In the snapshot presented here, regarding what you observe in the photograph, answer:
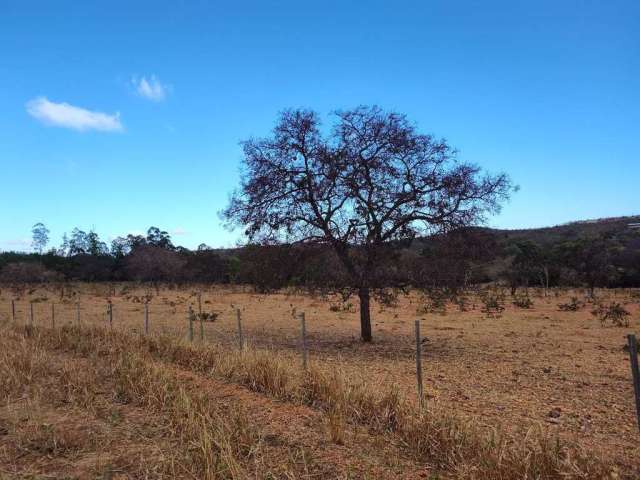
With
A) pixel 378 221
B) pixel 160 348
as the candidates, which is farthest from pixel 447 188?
pixel 160 348

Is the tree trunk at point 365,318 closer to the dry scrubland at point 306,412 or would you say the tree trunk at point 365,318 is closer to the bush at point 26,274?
the dry scrubland at point 306,412

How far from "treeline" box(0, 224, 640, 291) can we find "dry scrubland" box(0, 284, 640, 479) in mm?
2113

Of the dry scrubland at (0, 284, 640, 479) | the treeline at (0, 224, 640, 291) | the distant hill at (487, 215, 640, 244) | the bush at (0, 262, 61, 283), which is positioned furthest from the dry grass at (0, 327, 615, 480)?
the distant hill at (487, 215, 640, 244)

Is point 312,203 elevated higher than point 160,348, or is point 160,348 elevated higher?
point 312,203

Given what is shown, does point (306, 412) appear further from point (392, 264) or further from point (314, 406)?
point (392, 264)

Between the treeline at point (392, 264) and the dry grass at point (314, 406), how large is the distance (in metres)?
4.68

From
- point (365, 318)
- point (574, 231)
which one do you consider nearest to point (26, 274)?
point (365, 318)

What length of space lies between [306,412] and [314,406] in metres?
0.34

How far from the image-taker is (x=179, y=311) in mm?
27469

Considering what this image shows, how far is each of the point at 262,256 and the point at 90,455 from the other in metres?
9.52

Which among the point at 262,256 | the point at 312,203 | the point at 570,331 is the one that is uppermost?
the point at 312,203

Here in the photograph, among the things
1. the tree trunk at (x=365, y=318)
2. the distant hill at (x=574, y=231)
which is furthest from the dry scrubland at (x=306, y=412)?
the distant hill at (x=574, y=231)

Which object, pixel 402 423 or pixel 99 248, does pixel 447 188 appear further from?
pixel 99 248

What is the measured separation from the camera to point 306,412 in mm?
7203
